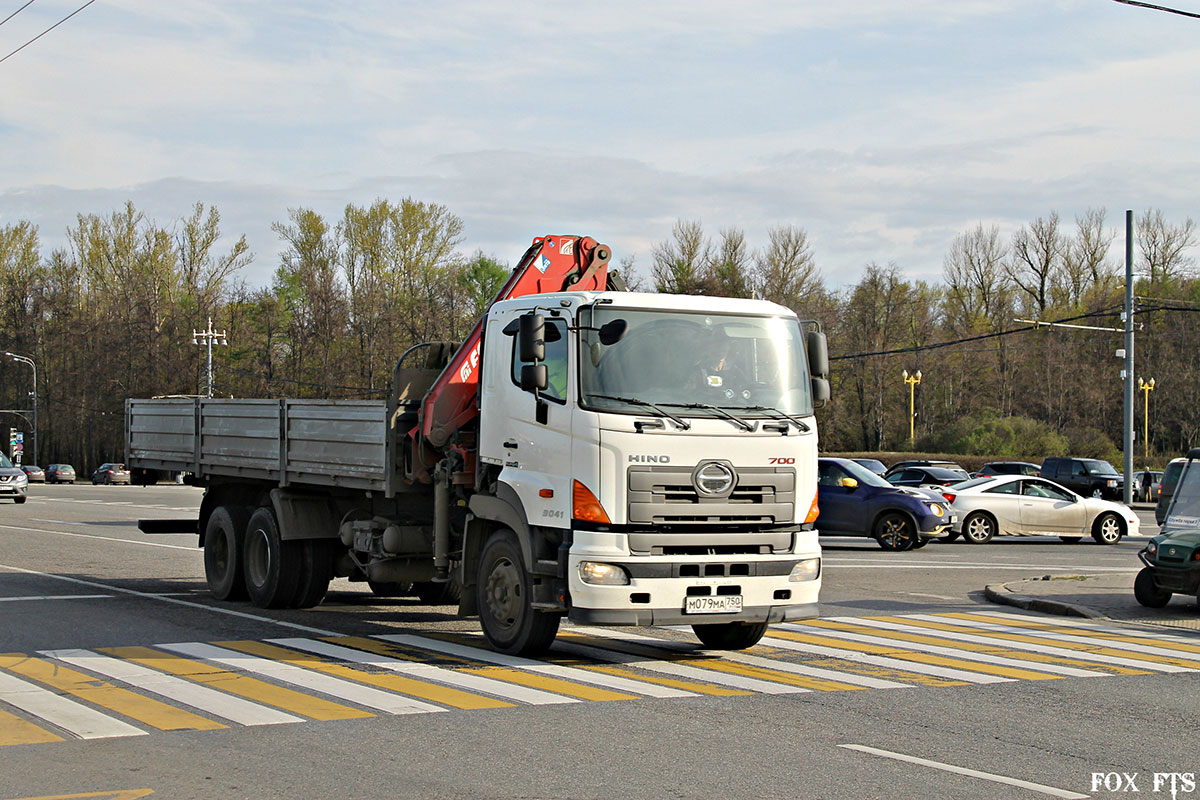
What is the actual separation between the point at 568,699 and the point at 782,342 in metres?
3.48

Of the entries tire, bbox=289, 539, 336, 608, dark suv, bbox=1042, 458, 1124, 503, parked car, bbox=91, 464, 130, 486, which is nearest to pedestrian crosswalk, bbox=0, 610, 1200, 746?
tire, bbox=289, 539, 336, 608

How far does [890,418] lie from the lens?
279ft

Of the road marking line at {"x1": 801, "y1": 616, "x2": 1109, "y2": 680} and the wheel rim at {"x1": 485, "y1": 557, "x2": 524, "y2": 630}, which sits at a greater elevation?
the wheel rim at {"x1": 485, "y1": 557, "x2": 524, "y2": 630}

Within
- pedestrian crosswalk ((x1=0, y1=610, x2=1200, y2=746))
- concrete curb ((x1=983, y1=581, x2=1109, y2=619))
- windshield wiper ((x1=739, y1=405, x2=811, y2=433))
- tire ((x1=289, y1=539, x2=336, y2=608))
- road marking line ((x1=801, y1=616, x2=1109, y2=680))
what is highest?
windshield wiper ((x1=739, y1=405, x2=811, y2=433))

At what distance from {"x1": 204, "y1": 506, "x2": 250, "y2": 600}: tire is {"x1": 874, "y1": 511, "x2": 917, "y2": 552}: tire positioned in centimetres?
1382

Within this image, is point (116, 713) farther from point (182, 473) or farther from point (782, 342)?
point (182, 473)

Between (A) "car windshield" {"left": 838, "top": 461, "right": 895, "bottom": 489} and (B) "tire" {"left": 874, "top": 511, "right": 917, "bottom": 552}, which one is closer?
(B) "tire" {"left": 874, "top": 511, "right": 917, "bottom": 552}

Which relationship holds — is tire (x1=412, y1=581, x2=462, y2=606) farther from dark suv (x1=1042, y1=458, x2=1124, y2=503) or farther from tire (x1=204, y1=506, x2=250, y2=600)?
dark suv (x1=1042, y1=458, x2=1124, y2=503)

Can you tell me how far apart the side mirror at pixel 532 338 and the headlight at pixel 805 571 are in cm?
257

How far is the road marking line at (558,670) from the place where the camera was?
30.0ft

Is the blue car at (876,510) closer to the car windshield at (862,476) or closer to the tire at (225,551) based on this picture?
the car windshield at (862,476)

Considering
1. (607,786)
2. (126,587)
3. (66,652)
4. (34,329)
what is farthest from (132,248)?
(607,786)

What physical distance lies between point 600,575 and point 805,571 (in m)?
1.75

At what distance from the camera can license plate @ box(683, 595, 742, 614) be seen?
9734 millimetres
